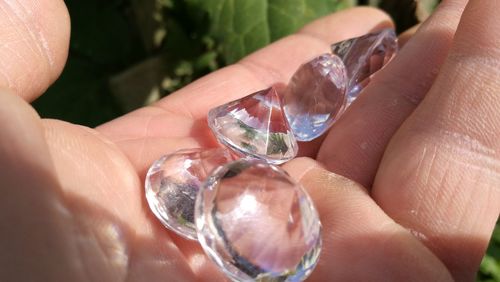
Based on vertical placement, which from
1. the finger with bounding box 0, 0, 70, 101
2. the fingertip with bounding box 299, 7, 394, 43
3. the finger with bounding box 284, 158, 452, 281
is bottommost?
the finger with bounding box 284, 158, 452, 281

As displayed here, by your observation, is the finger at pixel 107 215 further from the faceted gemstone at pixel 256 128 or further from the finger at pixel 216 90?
the faceted gemstone at pixel 256 128

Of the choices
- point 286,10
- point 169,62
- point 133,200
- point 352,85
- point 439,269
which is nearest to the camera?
point 439,269

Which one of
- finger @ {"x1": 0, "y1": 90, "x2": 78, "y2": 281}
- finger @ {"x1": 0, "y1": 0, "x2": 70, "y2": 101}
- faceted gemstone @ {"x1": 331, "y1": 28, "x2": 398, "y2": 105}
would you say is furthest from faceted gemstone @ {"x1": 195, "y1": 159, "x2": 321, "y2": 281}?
faceted gemstone @ {"x1": 331, "y1": 28, "x2": 398, "y2": 105}

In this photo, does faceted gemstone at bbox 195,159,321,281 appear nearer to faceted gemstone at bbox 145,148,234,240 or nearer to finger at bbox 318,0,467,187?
faceted gemstone at bbox 145,148,234,240

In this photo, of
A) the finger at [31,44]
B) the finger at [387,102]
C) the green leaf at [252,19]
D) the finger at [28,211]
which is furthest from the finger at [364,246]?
the green leaf at [252,19]

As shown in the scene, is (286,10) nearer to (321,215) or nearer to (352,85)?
(352,85)

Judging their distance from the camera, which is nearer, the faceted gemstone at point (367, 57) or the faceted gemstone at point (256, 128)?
the faceted gemstone at point (256, 128)

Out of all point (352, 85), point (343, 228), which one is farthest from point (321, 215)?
point (352, 85)
